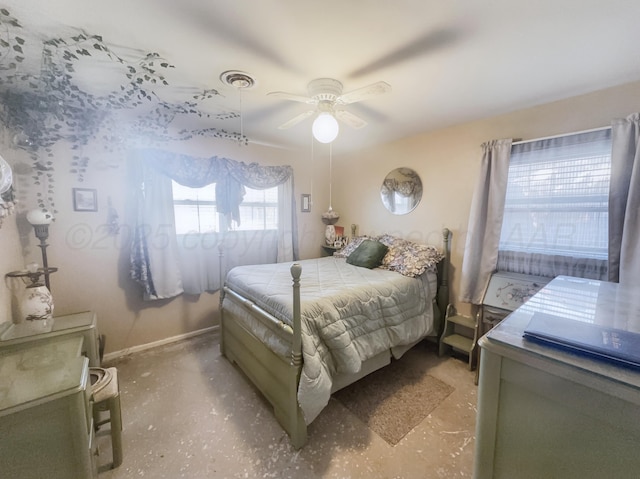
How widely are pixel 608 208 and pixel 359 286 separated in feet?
6.12

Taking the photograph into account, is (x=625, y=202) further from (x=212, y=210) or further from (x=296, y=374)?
(x=212, y=210)

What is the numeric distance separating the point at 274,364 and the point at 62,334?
1.34 metres

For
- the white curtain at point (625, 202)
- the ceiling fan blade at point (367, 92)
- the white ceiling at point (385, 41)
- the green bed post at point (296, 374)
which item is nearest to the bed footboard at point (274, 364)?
the green bed post at point (296, 374)

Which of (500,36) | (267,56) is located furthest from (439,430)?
(267,56)

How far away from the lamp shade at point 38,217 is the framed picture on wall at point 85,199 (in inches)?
11.3

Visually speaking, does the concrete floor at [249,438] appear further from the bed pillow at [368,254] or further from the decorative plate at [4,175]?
the decorative plate at [4,175]

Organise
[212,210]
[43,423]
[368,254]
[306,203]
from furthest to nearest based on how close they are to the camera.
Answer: [306,203], [212,210], [368,254], [43,423]

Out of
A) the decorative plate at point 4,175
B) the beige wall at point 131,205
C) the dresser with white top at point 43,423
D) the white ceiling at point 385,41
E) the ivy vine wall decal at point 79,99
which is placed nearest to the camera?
the dresser with white top at point 43,423

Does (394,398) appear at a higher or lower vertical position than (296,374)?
lower

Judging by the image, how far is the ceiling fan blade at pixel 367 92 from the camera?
1440 mm

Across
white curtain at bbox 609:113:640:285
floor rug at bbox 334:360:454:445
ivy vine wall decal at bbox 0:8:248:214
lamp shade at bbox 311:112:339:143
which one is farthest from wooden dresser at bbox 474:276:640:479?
ivy vine wall decal at bbox 0:8:248:214

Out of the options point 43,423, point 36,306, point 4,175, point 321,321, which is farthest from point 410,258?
point 36,306

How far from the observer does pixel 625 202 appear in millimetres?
1756

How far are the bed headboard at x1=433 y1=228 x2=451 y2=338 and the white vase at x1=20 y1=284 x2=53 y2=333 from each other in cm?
323
